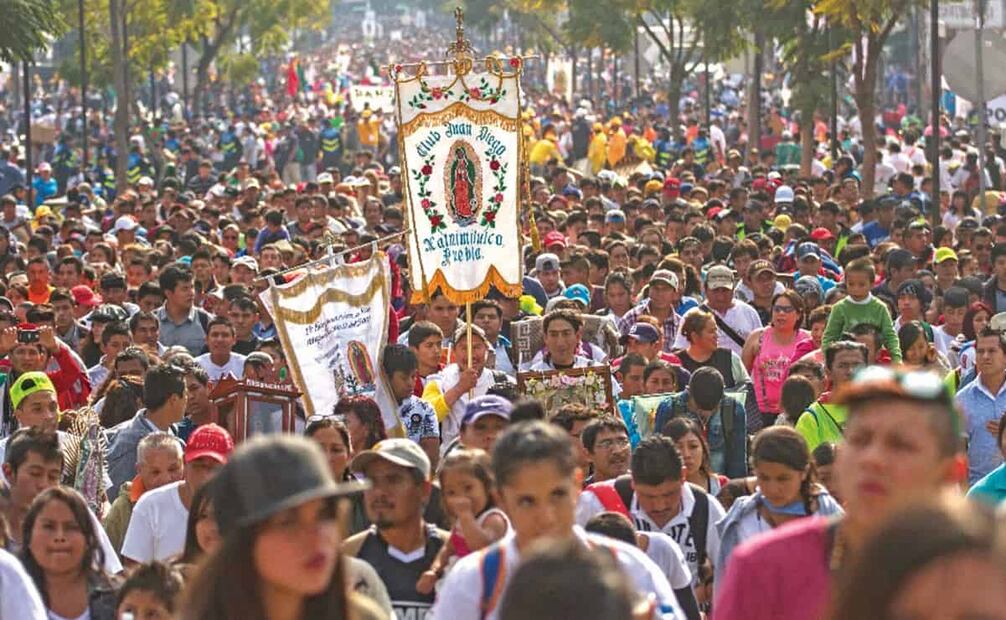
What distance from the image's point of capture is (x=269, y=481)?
4504mm

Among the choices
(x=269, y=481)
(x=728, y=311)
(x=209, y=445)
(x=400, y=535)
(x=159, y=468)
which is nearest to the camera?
(x=269, y=481)

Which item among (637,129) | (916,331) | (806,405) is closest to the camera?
(806,405)

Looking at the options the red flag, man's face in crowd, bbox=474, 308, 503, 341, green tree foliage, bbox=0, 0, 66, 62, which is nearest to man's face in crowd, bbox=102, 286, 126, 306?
man's face in crowd, bbox=474, 308, 503, 341

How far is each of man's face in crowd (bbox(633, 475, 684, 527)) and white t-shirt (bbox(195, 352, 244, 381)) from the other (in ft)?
16.5

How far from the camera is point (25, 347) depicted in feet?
42.2

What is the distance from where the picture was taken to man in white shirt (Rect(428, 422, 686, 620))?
5.64m

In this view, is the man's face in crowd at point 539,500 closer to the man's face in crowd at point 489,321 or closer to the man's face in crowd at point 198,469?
the man's face in crowd at point 198,469

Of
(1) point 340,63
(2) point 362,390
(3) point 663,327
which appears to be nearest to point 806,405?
(2) point 362,390

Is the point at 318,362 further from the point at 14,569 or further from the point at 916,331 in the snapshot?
the point at 14,569

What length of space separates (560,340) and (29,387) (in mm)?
2867

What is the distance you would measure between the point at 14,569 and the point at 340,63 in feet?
357

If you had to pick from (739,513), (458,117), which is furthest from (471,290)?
(739,513)

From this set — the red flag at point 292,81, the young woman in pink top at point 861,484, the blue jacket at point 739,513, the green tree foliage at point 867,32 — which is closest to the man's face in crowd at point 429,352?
the blue jacket at point 739,513

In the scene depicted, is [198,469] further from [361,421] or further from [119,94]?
[119,94]
